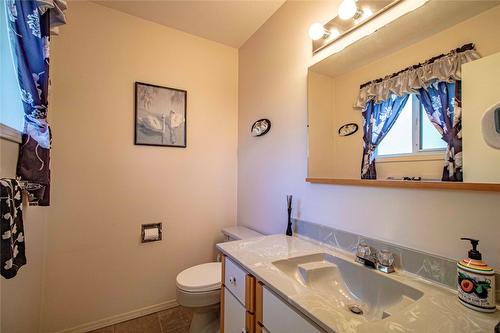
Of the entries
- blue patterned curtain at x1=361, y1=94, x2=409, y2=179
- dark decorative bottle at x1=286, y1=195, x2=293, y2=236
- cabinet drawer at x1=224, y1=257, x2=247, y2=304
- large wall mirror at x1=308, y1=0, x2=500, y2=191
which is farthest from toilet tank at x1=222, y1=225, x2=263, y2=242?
blue patterned curtain at x1=361, y1=94, x2=409, y2=179

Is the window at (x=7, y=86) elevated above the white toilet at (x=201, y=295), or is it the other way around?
the window at (x=7, y=86)

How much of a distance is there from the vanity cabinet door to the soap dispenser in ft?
2.65

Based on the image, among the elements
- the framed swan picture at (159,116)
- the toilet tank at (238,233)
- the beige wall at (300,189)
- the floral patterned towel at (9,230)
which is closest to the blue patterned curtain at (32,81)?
the floral patterned towel at (9,230)

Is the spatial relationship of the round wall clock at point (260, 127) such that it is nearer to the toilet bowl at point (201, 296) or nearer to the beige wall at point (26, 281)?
the toilet bowl at point (201, 296)

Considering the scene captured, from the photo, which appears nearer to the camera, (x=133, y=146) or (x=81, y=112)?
(x=81, y=112)

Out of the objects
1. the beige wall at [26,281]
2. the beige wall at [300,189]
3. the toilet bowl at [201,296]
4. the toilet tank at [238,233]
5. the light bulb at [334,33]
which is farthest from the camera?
the toilet tank at [238,233]

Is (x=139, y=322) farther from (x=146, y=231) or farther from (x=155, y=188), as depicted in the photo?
(x=155, y=188)

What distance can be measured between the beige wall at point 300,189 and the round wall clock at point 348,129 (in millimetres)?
261

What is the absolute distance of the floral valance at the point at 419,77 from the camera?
0.82m

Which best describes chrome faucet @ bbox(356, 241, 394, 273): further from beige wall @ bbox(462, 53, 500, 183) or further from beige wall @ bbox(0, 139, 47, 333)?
beige wall @ bbox(0, 139, 47, 333)

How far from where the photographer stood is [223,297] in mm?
1235

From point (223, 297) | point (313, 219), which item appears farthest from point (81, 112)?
point (313, 219)

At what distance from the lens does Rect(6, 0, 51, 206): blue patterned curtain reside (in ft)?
3.10

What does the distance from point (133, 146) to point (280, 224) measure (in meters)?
1.37
